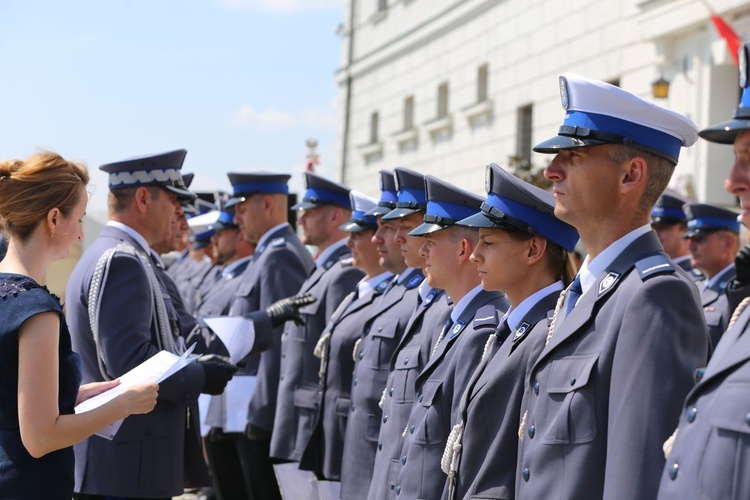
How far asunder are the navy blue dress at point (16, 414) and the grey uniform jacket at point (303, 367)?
3036 millimetres

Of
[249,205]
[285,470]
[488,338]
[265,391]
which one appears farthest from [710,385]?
[249,205]

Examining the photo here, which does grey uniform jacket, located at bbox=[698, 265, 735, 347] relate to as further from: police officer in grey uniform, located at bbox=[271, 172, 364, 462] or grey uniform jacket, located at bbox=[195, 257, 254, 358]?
grey uniform jacket, located at bbox=[195, 257, 254, 358]

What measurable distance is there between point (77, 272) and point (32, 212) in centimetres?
143

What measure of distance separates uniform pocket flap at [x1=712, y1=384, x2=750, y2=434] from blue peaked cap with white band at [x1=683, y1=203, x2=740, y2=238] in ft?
17.4

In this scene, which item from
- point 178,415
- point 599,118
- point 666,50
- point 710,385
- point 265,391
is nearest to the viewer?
point 710,385

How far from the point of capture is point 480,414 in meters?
3.65

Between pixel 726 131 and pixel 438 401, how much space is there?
1.76 m

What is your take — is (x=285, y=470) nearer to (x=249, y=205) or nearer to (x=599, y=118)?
(x=249, y=205)

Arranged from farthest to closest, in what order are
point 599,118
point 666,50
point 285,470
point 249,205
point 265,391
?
point 666,50 < point 249,205 < point 265,391 < point 285,470 < point 599,118

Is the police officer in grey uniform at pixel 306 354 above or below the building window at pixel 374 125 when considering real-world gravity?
below

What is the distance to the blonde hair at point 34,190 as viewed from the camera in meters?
3.75

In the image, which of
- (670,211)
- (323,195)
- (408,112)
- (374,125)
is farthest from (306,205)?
(374,125)

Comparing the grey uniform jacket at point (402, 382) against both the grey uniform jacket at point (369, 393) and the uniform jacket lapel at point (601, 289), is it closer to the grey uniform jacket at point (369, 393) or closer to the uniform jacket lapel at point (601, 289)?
the grey uniform jacket at point (369, 393)

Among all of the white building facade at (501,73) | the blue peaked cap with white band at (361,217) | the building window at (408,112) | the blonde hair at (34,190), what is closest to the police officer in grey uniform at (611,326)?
the blonde hair at (34,190)
